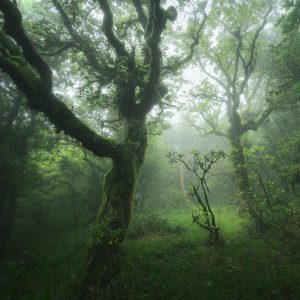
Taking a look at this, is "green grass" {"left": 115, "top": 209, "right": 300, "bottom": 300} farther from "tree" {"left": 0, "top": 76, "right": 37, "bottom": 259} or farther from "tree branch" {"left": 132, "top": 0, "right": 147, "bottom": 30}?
"tree branch" {"left": 132, "top": 0, "right": 147, "bottom": 30}

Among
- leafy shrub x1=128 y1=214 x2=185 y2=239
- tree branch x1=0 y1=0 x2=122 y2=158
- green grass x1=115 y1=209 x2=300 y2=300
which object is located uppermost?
tree branch x1=0 y1=0 x2=122 y2=158

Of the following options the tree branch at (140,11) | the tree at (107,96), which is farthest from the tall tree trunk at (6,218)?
the tree branch at (140,11)

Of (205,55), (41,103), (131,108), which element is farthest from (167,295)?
(205,55)

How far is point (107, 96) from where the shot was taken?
464 inches

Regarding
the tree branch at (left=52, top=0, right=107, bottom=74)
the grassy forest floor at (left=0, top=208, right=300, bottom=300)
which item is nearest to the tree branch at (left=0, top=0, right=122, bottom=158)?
the grassy forest floor at (left=0, top=208, right=300, bottom=300)

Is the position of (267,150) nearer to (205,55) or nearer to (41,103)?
(205,55)

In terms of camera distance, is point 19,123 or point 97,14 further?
point 19,123

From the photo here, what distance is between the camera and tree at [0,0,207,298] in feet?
20.7

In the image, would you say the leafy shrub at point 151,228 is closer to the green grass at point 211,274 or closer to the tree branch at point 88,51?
the green grass at point 211,274

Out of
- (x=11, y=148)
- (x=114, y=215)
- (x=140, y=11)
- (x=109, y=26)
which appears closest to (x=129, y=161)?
(x=114, y=215)

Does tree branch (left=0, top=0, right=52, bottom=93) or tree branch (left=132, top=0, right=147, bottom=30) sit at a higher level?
tree branch (left=132, top=0, right=147, bottom=30)

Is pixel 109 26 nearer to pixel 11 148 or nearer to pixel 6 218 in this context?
pixel 11 148

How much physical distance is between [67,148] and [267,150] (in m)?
17.4

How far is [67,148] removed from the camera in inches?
816
